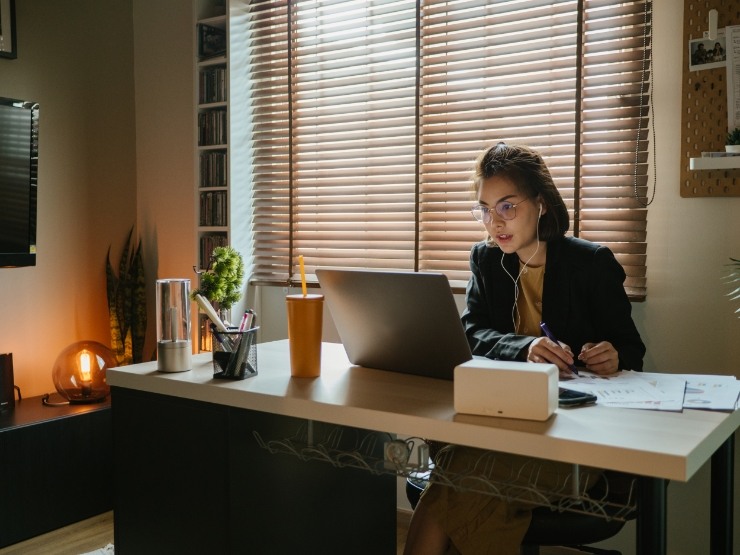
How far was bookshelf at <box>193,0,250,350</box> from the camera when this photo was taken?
3420 mm

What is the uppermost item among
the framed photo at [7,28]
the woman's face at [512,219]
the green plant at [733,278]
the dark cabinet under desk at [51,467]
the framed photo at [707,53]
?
the framed photo at [7,28]

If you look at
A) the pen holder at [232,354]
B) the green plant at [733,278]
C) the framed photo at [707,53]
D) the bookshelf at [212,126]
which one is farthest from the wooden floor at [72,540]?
the framed photo at [707,53]

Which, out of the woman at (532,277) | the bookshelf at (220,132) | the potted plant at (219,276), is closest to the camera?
the potted plant at (219,276)

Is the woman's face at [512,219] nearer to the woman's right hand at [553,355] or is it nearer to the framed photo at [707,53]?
the woman's right hand at [553,355]

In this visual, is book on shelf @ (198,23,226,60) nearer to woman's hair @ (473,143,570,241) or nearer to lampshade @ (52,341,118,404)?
lampshade @ (52,341,118,404)

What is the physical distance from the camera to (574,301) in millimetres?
2131

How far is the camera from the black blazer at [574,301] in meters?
2.08

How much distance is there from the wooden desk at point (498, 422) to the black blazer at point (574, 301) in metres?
0.52

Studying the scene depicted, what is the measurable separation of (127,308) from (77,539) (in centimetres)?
108

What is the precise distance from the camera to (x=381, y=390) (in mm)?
1537

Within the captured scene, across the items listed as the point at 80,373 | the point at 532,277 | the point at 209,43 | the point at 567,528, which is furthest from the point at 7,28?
the point at 567,528

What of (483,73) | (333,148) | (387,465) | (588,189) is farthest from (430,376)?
(333,148)

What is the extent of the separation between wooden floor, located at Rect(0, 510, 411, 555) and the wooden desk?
1.30 metres

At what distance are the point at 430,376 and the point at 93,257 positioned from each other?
2.39 meters
